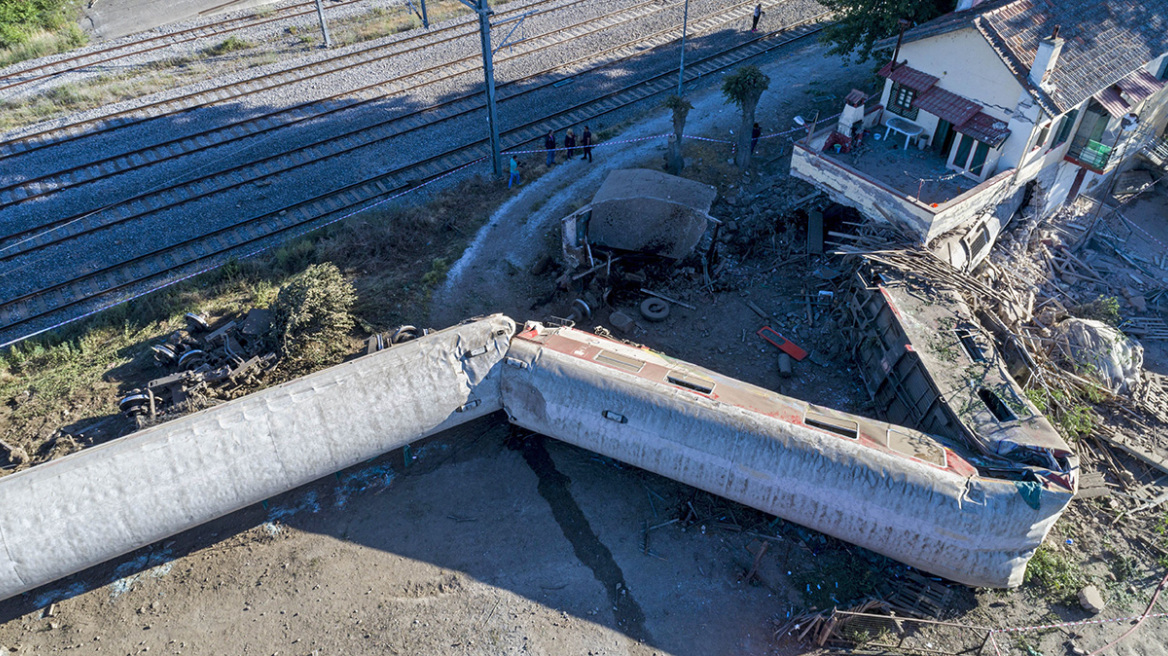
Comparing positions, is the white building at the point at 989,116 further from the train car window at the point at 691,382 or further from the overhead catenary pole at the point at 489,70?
the overhead catenary pole at the point at 489,70

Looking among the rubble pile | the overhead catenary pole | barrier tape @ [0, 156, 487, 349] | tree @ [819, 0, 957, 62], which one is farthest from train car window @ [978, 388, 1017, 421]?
barrier tape @ [0, 156, 487, 349]

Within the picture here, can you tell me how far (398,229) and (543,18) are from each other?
54.7 ft

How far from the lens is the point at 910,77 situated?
22625 mm

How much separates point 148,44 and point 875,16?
95.1ft

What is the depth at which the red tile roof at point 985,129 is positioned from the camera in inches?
822

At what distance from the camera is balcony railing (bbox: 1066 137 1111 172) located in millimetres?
23125

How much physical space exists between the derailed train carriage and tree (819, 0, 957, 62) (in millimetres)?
15209

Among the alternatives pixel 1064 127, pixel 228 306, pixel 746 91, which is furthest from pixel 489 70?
pixel 1064 127

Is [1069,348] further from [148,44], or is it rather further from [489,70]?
[148,44]

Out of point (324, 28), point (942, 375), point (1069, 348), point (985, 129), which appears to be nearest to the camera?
point (942, 375)

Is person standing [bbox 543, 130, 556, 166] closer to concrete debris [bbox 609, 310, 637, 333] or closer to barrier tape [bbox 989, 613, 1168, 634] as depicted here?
concrete debris [bbox 609, 310, 637, 333]

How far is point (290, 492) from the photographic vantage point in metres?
16.8

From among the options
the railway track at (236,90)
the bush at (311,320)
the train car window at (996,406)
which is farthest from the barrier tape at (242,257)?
the train car window at (996,406)

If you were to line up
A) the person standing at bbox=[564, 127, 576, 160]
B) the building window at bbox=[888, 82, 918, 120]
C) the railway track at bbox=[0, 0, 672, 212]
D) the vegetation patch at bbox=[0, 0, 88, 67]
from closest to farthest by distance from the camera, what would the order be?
1. the building window at bbox=[888, 82, 918, 120]
2. the railway track at bbox=[0, 0, 672, 212]
3. the person standing at bbox=[564, 127, 576, 160]
4. the vegetation patch at bbox=[0, 0, 88, 67]
